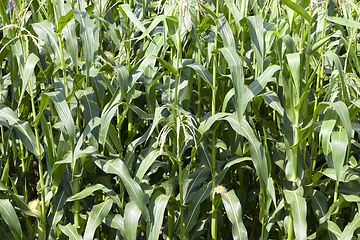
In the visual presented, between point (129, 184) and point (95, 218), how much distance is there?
0.36 metres

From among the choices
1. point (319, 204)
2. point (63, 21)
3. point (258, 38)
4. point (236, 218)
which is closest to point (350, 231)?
point (319, 204)

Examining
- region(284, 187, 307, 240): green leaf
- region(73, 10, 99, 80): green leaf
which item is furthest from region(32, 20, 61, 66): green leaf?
region(284, 187, 307, 240): green leaf

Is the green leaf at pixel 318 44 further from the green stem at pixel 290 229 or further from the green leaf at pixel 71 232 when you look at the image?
the green leaf at pixel 71 232

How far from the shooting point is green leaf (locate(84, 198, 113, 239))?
6.85ft

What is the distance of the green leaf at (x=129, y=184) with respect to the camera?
1968 millimetres

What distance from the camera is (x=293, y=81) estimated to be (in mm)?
1875

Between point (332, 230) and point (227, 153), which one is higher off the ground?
point (227, 153)

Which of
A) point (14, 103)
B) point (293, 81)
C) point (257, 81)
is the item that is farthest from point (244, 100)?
point (14, 103)

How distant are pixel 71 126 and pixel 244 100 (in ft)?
3.36

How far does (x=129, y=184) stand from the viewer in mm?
1981

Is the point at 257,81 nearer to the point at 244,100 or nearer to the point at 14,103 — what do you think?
the point at 244,100

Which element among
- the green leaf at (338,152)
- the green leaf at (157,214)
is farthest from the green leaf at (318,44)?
the green leaf at (157,214)

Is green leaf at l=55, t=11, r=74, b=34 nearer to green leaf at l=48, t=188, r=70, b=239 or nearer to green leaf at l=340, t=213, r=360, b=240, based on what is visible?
green leaf at l=48, t=188, r=70, b=239

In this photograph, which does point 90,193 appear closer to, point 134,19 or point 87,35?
point 87,35
